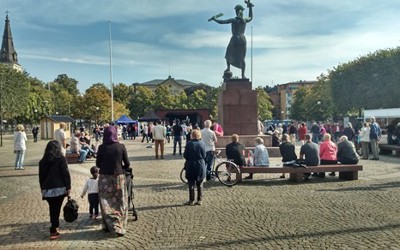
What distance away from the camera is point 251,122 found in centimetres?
1923

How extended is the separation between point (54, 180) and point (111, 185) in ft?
2.92

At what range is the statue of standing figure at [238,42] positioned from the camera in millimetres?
19919

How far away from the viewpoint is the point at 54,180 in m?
6.24

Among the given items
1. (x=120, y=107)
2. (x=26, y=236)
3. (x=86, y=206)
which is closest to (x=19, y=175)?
(x=86, y=206)

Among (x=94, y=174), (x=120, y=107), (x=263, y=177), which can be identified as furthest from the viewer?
(x=120, y=107)

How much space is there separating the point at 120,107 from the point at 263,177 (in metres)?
64.8

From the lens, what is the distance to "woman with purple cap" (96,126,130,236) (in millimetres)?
6375

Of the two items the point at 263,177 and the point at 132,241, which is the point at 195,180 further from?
the point at 263,177

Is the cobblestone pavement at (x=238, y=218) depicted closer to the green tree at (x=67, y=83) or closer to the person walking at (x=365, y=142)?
the person walking at (x=365, y=142)

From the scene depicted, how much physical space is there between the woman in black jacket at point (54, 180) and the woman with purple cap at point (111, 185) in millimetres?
560

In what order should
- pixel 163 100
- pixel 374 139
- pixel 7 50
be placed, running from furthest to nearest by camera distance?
pixel 7 50, pixel 163 100, pixel 374 139

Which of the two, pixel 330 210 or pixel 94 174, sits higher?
pixel 94 174

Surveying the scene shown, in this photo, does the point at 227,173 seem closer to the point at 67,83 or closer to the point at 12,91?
the point at 12,91

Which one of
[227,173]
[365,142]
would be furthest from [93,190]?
[365,142]
